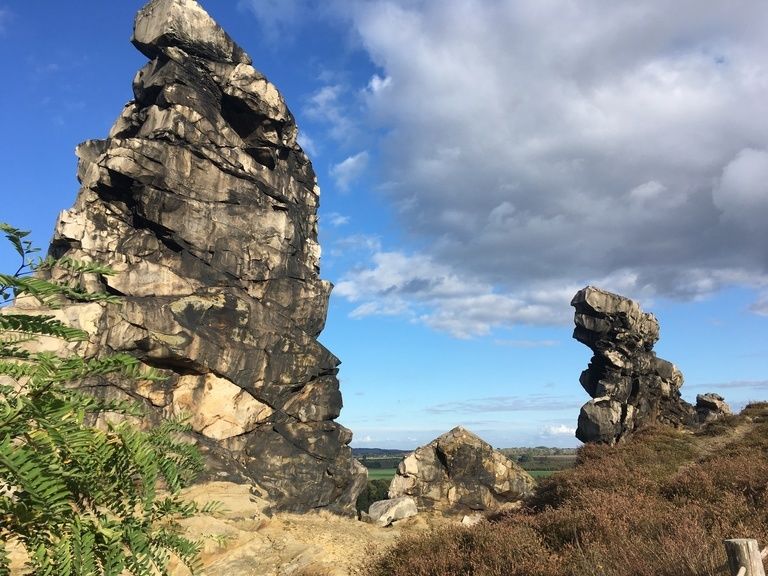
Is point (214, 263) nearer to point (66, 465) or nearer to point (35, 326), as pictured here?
point (35, 326)

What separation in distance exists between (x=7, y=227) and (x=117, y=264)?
114 feet

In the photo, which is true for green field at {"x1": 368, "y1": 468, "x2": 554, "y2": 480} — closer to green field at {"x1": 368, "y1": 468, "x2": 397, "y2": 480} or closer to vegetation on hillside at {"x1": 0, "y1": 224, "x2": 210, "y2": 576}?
green field at {"x1": 368, "y1": 468, "x2": 397, "y2": 480}

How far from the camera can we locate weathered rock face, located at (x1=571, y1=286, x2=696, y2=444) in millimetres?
44781

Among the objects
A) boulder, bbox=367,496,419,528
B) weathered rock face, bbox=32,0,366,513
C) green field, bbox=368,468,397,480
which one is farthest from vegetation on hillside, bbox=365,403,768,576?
green field, bbox=368,468,397,480

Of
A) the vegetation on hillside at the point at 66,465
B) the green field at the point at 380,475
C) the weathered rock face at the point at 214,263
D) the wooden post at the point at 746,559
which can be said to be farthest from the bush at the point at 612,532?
the green field at the point at 380,475

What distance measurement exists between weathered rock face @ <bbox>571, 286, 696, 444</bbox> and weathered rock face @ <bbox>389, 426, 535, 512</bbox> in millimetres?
8819

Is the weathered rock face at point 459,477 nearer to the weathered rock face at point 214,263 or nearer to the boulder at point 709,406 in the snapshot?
the weathered rock face at point 214,263

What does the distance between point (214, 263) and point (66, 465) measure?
36097mm

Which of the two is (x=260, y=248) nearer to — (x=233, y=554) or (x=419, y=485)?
(x=419, y=485)

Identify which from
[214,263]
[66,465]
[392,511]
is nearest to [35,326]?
[66,465]

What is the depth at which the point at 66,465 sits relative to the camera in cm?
418

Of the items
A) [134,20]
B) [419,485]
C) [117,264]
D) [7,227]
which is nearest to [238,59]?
[134,20]

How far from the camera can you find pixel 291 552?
20531 millimetres

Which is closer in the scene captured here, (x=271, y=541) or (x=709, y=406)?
(x=271, y=541)
